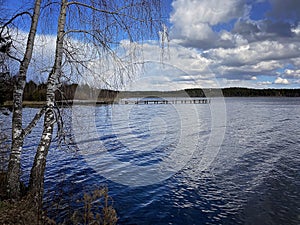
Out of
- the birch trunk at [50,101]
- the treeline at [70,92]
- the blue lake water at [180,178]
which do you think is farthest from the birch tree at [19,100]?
the blue lake water at [180,178]

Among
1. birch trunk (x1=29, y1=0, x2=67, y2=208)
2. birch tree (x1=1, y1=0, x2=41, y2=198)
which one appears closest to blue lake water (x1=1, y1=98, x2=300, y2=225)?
birch trunk (x1=29, y1=0, x2=67, y2=208)

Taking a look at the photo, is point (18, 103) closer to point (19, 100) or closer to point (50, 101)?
point (19, 100)

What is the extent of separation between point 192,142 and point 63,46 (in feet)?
47.4

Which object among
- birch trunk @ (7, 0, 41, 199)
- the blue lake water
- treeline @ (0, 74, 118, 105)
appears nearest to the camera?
treeline @ (0, 74, 118, 105)

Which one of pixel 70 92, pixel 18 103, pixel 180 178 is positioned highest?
pixel 70 92

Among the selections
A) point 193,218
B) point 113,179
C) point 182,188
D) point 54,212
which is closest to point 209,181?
point 182,188

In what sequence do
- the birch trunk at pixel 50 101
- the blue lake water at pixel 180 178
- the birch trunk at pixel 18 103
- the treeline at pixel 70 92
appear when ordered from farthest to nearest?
the blue lake water at pixel 180 178
the birch trunk at pixel 18 103
the birch trunk at pixel 50 101
the treeline at pixel 70 92

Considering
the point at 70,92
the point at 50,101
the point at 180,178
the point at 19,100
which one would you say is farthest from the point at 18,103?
the point at 180,178

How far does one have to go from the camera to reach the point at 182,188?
934 cm

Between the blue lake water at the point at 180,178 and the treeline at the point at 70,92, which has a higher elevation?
the treeline at the point at 70,92

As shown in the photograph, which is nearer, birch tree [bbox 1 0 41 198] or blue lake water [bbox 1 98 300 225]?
birch tree [bbox 1 0 41 198]

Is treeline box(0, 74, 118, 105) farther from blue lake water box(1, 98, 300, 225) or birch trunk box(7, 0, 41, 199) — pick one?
blue lake water box(1, 98, 300, 225)

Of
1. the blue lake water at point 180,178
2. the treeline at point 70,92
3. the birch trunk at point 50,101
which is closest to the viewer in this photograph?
the treeline at point 70,92

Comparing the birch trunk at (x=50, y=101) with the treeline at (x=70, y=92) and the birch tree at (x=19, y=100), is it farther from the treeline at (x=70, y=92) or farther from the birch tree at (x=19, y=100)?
the birch tree at (x=19, y=100)
